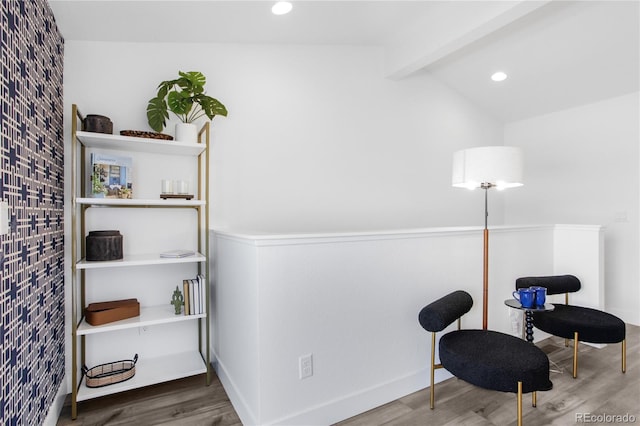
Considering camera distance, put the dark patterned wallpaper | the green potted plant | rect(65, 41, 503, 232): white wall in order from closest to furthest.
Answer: the dark patterned wallpaper
the green potted plant
rect(65, 41, 503, 232): white wall

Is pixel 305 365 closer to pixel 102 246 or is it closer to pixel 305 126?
pixel 102 246

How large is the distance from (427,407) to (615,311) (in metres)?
2.95

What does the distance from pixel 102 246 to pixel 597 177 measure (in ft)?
15.2

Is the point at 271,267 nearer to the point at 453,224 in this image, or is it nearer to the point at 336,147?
the point at 336,147

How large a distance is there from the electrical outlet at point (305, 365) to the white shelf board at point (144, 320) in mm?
800

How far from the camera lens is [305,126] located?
313 centimetres

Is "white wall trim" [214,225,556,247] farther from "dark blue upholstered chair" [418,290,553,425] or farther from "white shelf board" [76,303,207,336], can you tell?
"white shelf board" [76,303,207,336]

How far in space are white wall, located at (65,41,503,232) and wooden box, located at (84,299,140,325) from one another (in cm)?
79

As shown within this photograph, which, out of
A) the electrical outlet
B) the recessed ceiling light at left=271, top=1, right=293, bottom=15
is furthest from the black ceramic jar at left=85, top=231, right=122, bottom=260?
the recessed ceiling light at left=271, top=1, right=293, bottom=15

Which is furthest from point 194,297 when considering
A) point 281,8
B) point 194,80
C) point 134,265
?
point 281,8

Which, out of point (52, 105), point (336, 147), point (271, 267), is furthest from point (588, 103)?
point (52, 105)

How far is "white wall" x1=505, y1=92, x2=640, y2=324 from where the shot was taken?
364 cm

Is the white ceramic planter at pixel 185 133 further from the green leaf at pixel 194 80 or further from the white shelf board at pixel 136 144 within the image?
the green leaf at pixel 194 80

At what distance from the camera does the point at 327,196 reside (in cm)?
323
